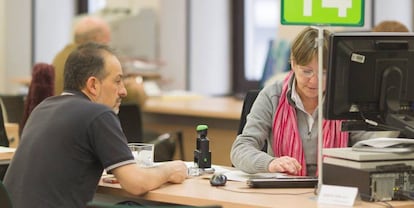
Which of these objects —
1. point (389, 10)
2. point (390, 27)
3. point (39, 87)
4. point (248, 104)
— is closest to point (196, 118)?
point (389, 10)

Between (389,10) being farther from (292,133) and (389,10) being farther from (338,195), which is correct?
(338,195)

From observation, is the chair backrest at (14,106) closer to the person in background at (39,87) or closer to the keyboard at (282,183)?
the person in background at (39,87)

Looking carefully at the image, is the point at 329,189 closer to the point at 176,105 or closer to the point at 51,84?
the point at 51,84

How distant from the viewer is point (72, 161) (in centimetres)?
343

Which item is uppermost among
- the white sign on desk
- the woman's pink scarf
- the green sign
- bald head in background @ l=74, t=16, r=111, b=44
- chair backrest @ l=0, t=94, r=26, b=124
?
the green sign

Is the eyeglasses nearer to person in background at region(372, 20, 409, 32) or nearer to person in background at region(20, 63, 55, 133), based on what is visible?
person in background at region(372, 20, 409, 32)

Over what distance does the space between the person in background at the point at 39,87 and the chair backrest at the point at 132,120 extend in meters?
0.95

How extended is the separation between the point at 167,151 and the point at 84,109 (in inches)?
118

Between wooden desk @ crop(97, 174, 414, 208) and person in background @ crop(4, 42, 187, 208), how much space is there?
0.23ft

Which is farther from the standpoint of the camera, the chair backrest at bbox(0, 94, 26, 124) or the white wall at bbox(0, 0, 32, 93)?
the white wall at bbox(0, 0, 32, 93)

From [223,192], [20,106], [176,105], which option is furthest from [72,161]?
[176,105]

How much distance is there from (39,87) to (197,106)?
2273mm

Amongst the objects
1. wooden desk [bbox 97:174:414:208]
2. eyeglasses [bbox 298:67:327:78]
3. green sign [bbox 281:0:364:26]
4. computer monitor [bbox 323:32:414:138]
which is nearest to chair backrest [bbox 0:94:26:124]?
wooden desk [bbox 97:174:414:208]

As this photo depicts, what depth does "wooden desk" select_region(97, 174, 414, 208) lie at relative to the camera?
3.18m
